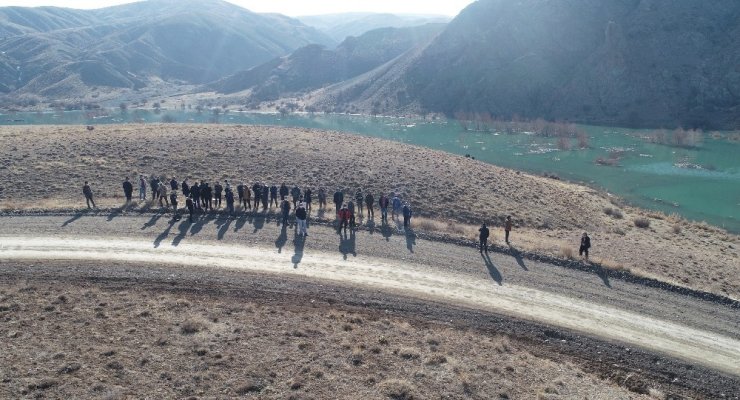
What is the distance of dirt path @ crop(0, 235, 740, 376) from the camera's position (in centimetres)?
1515

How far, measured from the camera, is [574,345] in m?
14.6

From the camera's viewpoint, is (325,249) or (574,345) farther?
(325,249)

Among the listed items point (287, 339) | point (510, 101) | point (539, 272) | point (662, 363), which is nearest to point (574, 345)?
point (662, 363)

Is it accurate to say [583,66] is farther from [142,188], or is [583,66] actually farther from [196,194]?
[196,194]

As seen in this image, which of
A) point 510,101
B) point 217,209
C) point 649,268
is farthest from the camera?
point 510,101

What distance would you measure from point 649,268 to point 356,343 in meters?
16.0

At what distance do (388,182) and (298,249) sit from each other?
15549mm

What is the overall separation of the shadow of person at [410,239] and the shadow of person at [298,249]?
179 inches

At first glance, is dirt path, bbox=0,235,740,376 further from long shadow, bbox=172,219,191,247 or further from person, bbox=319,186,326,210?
person, bbox=319,186,326,210

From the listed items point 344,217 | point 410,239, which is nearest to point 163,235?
point 344,217

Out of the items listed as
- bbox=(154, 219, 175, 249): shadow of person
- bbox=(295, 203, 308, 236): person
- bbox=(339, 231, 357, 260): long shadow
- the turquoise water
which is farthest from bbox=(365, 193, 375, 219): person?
the turquoise water

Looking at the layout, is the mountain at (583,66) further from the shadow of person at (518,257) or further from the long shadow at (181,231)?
the long shadow at (181,231)

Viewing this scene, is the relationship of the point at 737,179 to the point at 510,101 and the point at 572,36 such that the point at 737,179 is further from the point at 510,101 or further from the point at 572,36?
the point at 572,36

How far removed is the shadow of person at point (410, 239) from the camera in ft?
69.5
